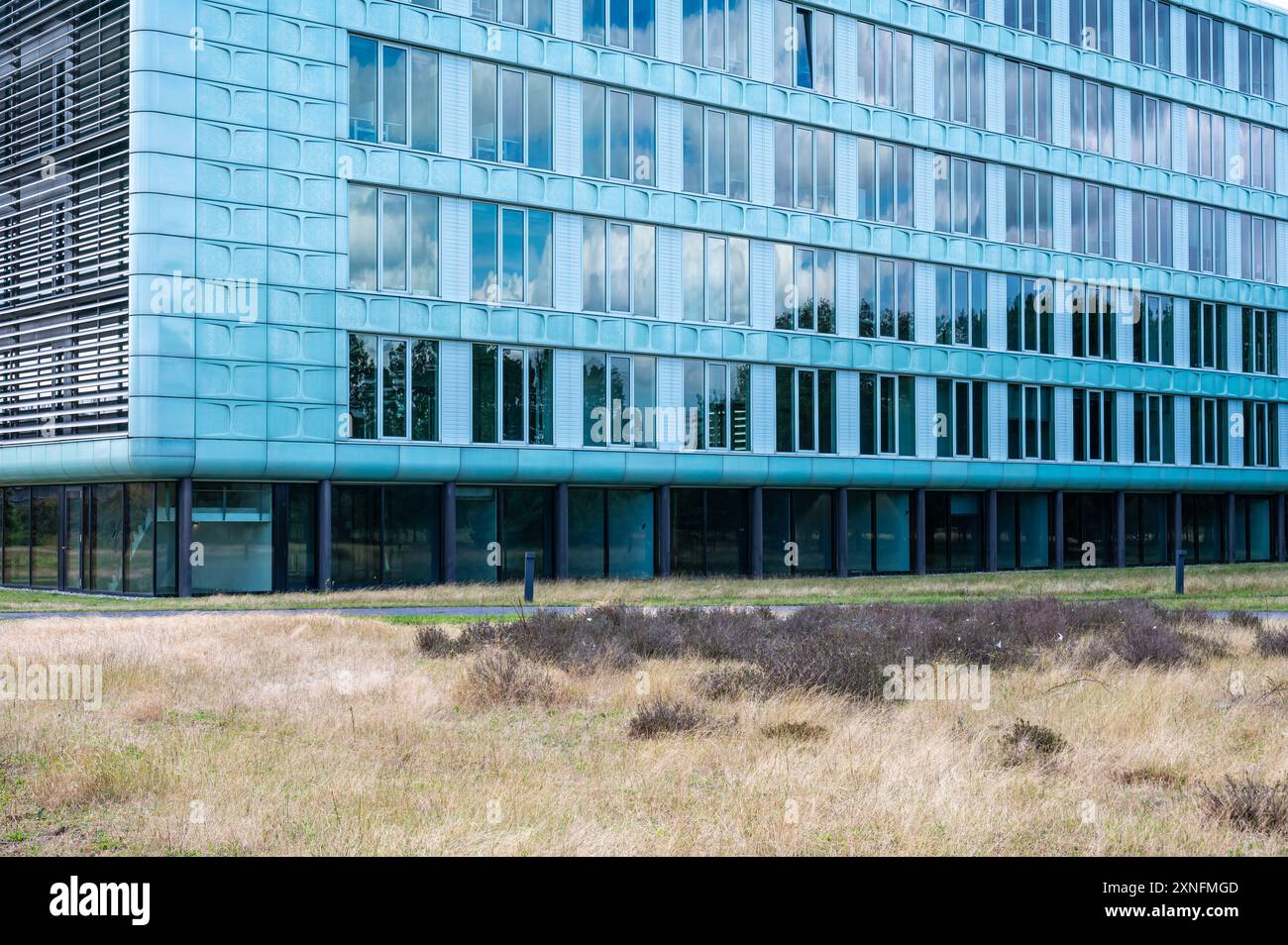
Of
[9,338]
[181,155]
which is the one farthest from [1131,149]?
[9,338]

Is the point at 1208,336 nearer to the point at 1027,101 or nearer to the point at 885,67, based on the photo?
the point at 1027,101

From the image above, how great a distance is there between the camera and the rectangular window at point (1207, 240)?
162 ft

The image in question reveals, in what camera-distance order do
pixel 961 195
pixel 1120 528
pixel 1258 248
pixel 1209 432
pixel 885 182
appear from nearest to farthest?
pixel 885 182 < pixel 961 195 < pixel 1120 528 < pixel 1209 432 < pixel 1258 248

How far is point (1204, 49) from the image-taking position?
4991 centimetres

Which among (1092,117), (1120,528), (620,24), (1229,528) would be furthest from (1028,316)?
(620,24)

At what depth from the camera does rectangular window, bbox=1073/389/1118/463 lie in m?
45.6

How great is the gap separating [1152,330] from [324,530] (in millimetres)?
31721

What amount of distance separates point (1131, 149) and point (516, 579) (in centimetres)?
2836

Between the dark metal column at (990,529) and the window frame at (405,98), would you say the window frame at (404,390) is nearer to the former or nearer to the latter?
the window frame at (405,98)

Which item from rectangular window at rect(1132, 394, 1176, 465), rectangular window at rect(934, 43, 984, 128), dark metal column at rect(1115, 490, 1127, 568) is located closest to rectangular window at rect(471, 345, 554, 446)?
rectangular window at rect(934, 43, 984, 128)

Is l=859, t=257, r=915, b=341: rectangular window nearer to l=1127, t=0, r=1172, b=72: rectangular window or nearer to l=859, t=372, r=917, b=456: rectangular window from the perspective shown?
l=859, t=372, r=917, b=456: rectangular window

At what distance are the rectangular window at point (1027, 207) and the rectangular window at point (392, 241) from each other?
2109cm
